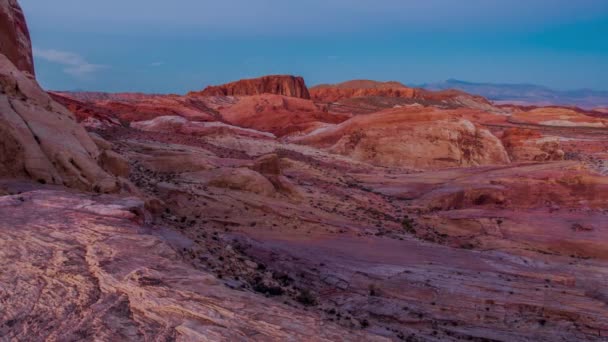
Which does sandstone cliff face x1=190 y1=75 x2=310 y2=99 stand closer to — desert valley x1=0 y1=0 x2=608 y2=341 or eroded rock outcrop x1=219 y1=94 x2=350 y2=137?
eroded rock outcrop x1=219 y1=94 x2=350 y2=137

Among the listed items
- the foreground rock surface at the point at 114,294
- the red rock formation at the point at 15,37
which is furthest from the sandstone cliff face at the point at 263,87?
the foreground rock surface at the point at 114,294

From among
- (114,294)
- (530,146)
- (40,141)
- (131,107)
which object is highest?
(131,107)

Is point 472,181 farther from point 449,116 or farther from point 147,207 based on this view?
point 147,207

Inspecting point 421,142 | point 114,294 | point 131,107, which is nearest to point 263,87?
point 131,107

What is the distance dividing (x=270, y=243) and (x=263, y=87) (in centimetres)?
9082

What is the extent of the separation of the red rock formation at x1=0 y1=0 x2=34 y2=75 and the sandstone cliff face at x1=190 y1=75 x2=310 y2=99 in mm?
75914

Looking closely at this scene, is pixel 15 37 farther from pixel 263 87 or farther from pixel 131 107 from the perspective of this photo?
pixel 263 87

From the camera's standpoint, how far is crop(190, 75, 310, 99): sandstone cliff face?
102 metres

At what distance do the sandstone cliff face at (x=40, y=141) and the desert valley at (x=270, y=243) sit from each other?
0.14 feet

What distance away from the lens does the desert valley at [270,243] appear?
6504 mm

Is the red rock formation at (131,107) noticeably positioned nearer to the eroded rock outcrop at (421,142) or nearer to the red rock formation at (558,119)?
the eroded rock outcrop at (421,142)

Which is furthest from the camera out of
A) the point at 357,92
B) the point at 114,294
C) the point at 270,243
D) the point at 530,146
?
the point at 357,92

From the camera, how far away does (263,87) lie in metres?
103

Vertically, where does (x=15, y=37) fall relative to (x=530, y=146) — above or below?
above
